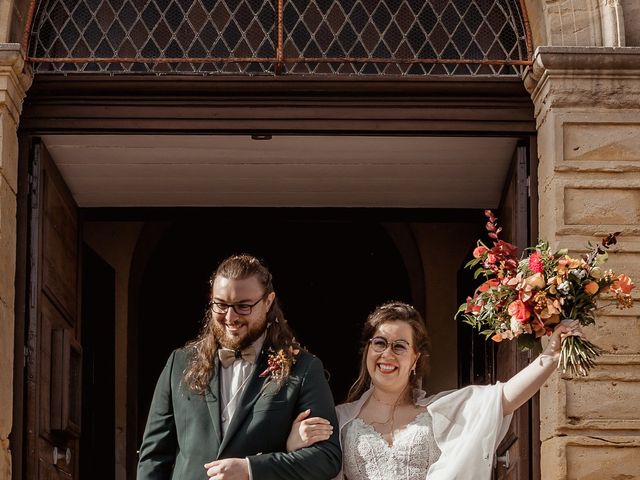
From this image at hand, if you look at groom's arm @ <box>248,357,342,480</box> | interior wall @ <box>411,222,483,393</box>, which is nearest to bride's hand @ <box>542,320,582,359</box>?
groom's arm @ <box>248,357,342,480</box>

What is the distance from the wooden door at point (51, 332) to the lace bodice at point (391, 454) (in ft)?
5.87

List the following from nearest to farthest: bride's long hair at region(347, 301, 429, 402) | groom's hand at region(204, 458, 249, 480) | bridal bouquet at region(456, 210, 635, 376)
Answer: groom's hand at region(204, 458, 249, 480)
bridal bouquet at region(456, 210, 635, 376)
bride's long hair at region(347, 301, 429, 402)

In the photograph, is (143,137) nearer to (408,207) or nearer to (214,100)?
(214,100)

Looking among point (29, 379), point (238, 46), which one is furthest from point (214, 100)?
point (29, 379)

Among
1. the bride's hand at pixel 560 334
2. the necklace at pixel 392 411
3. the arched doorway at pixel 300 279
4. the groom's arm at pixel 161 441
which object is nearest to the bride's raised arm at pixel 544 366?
the bride's hand at pixel 560 334

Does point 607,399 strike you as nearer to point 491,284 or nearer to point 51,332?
point 491,284

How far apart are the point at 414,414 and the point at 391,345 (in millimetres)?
300

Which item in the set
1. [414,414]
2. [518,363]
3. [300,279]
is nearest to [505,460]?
[518,363]

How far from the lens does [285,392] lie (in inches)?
237

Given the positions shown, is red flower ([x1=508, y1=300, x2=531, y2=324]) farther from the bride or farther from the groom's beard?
the groom's beard

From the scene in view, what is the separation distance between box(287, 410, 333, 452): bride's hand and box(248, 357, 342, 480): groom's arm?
0.09 ft

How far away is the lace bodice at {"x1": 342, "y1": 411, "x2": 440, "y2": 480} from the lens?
630 centimetres

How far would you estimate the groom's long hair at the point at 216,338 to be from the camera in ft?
19.8

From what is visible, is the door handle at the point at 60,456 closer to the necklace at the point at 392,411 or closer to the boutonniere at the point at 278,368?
the necklace at the point at 392,411
